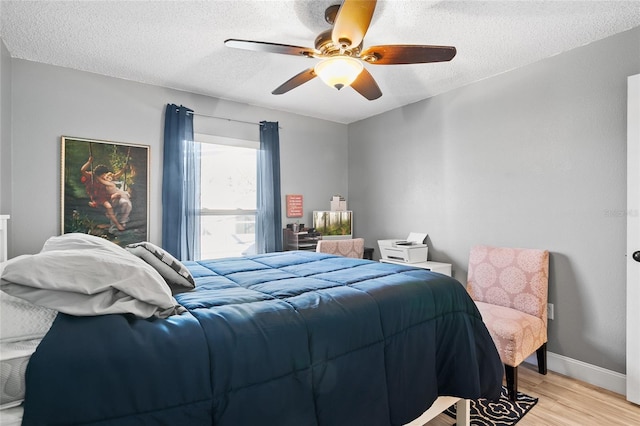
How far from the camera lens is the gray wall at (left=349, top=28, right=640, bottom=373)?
243cm

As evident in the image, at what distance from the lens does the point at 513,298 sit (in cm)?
276

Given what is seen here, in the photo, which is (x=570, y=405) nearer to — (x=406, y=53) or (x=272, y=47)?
(x=406, y=53)

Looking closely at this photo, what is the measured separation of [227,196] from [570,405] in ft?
11.6

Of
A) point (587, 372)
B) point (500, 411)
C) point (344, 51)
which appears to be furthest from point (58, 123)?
point (587, 372)

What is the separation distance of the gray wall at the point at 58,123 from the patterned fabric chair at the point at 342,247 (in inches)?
65.2

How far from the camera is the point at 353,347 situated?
1362mm

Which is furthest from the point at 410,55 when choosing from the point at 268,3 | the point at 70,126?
the point at 70,126

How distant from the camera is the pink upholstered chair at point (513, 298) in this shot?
7.52ft

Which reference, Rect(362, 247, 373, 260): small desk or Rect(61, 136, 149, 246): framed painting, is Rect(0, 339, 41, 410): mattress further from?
Rect(362, 247, 373, 260): small desk

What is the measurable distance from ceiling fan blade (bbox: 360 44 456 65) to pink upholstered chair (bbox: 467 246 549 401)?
1.75m

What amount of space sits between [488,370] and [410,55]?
183cm

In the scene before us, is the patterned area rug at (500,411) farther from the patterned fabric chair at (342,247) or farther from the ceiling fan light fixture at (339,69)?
the ceiling fan light fixture at (339,69)

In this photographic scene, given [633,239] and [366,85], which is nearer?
[633,239]

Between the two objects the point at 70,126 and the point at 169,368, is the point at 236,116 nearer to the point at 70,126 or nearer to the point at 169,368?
the point at 70,126
